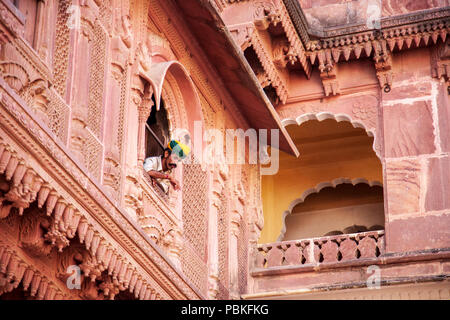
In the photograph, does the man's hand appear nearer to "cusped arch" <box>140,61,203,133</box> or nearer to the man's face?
the man's face

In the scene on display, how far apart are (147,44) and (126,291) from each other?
296 cm

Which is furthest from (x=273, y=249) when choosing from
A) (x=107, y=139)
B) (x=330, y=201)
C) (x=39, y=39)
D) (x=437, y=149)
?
(x=39, y=39)

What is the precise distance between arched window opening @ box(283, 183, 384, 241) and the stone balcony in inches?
106

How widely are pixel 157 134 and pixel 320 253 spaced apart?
2834 mm

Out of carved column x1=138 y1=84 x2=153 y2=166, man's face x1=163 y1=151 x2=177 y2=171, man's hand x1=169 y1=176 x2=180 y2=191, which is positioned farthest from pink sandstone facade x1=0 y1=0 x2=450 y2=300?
man's face x1=163 y1=151 x2=177 y2=171

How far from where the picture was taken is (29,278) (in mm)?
8055

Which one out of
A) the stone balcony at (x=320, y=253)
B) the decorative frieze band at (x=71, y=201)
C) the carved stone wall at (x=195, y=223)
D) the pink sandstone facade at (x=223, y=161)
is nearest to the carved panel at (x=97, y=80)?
the pink sandstone facade at (x=223, y=161)

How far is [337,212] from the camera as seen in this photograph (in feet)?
55.0

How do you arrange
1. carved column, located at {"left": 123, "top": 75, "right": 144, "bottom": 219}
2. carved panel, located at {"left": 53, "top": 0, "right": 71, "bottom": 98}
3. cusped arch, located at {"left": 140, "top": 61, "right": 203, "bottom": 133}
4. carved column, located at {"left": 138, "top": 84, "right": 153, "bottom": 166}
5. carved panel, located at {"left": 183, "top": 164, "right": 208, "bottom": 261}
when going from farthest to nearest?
carved panel, located at {"left": 183, "top": 164, "right": 208, "bottom": 261} → cusped arch, located at {"left": 140, "top": 61, "right": 203, "bottom": 133} → carved column, located at {"left": 138, "top": 84, "right": 153, "bottom": 166} → carved column, located at {"left": 123, "top": 75, "right": 144, "bottom": 219} → carved panel, located at {"left": 53, "top": 0, "right": 71, "bottom": 98}

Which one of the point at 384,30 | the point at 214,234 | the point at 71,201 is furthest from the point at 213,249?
the point at 71,201

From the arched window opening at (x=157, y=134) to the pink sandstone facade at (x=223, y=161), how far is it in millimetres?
27

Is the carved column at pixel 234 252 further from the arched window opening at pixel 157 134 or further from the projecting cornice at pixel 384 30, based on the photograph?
the projecting cornice at pixel 384 30

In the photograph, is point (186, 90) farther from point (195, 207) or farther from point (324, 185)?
point (324, 185)

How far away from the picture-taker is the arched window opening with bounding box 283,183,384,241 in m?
16.6
